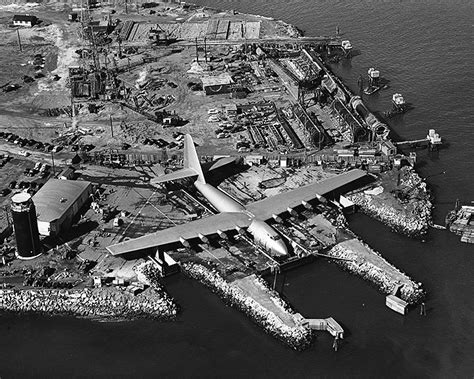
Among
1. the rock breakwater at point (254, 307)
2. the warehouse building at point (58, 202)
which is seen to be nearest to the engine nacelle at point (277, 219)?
the rock breakwater at point (254, 307)

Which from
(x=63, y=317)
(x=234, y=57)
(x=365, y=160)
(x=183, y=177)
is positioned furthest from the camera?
(x=234, y=57)

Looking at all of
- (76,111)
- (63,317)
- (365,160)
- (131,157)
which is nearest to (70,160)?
(131,157)

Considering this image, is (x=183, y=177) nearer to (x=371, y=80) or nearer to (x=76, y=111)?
(x=76, y=111)

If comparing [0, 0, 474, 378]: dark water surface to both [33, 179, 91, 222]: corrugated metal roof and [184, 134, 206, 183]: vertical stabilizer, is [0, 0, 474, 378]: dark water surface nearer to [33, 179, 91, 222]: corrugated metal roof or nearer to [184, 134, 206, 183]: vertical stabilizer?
[33, 179, 91, 222]: corrugated metal roof

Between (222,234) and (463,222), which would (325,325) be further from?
(463,222)

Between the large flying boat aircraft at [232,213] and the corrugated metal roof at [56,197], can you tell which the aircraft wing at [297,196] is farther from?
the corrugated metal roof at [56,197]

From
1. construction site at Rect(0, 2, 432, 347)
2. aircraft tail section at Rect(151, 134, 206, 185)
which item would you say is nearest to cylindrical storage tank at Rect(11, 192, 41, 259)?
construction site at Rect(0, 2, 432, 347)

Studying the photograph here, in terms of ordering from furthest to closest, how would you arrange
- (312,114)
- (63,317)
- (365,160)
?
1. (312,114)
2. (365,160)
3. (63,317)
